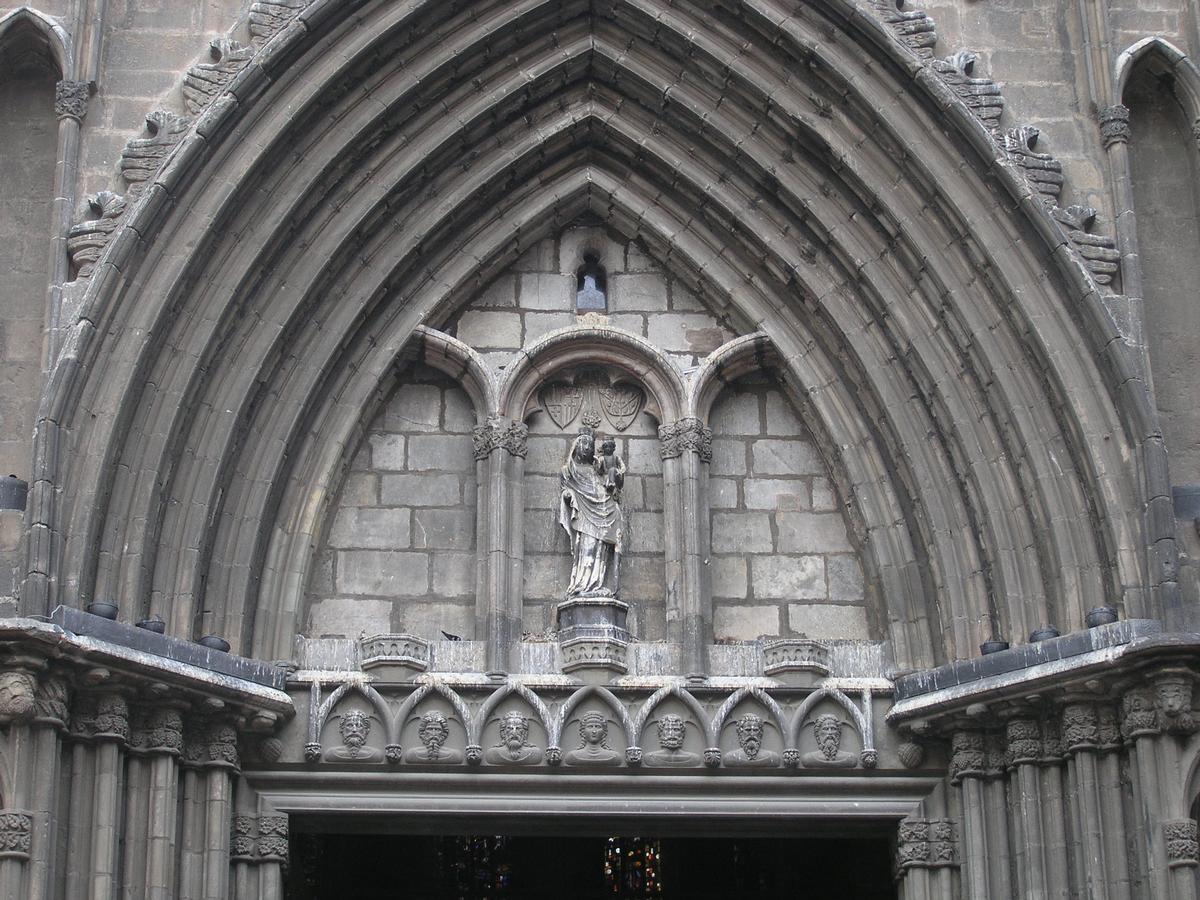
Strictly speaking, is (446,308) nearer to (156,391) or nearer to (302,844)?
(156,391)

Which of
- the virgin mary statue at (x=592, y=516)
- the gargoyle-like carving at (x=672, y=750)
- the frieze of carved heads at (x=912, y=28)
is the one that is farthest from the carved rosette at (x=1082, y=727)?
the frieze of carved heads at (x=912, y=28)

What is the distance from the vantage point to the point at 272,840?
47.2 ft

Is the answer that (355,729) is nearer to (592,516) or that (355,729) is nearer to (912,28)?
(592,516)

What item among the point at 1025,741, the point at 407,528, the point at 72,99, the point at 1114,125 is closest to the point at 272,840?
the point at 407,528

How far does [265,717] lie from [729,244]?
462 centimetres

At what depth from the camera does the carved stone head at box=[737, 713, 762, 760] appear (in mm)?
14672

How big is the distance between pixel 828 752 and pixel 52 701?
4818mm

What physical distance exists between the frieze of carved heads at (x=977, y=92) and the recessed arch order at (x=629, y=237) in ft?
0.62

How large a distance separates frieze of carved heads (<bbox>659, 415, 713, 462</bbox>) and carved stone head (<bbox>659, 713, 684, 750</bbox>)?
1.90 metres

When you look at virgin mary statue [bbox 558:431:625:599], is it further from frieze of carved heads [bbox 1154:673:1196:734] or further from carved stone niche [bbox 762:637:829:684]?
frieze of carved heads [bbox 1154:673:1196:734]

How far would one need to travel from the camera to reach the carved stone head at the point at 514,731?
1459cm

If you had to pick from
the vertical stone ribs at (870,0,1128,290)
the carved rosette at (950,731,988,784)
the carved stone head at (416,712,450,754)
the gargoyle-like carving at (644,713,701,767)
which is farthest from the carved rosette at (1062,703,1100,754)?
the carved stone head at (416,712,450,754)

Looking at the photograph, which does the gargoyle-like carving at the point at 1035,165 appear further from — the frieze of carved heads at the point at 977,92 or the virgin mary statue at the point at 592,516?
the virgin mary statue at the point at 592,516

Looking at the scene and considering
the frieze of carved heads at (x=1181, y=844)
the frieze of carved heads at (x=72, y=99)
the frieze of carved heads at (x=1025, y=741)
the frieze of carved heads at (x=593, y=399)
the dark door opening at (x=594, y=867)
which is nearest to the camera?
the frieze of carved heads at (x=1181, y=844)
